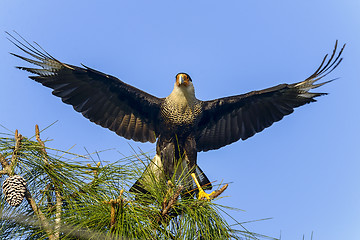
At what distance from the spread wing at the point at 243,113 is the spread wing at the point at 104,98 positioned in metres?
0.74

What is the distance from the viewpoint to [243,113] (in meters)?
7.01

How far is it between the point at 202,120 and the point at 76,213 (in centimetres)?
358

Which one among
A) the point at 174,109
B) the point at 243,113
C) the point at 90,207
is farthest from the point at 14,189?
the point at 243,113

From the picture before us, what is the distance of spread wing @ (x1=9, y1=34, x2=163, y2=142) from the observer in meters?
6.37

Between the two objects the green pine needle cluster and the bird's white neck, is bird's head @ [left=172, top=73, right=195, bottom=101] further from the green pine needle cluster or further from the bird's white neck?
the green pine needle cluster

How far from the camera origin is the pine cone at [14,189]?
3.17 m

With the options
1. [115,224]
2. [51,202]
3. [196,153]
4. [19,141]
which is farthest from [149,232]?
[196,153]

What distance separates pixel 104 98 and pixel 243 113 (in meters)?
1.96

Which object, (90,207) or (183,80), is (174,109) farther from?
(90,207)

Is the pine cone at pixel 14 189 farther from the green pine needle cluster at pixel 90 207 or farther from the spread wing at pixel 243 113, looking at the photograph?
the spread wing at pixel 243 113

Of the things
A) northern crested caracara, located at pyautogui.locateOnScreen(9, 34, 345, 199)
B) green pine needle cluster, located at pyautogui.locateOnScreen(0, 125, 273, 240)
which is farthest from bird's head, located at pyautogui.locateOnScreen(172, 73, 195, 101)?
green pine needle cluster, located at pyautogui.locateOnScreen(0, 125, 273, 240)

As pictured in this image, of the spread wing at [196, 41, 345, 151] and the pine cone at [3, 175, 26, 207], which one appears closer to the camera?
the pine cone at [3, 175, 26, 207]

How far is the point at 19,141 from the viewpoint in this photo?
11.6ft

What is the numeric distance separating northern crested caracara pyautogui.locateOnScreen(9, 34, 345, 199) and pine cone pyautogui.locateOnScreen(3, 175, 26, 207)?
10.4 ft
